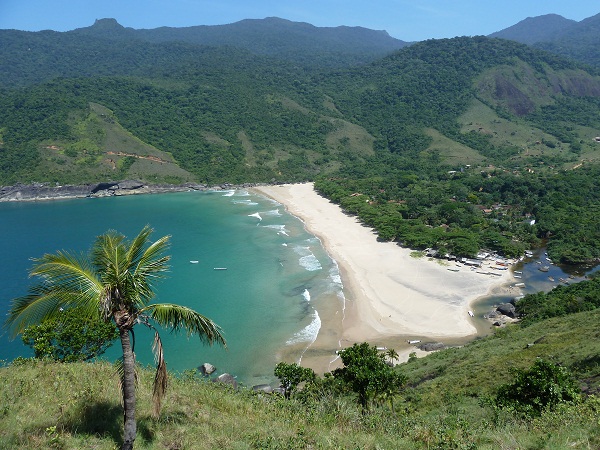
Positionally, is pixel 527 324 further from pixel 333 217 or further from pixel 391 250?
pixel 333 217

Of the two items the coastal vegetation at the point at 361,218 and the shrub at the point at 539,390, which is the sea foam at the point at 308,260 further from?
the shrub at the point at 539,390

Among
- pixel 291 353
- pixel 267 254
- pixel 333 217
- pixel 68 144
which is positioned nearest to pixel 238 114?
pixel 68 144

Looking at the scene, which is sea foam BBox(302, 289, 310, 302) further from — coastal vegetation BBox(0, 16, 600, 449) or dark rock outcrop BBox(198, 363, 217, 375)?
coastal vegetation BBox(0, 16, 600, 449)

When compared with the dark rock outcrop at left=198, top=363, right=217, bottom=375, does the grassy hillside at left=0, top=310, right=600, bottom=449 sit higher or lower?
higher

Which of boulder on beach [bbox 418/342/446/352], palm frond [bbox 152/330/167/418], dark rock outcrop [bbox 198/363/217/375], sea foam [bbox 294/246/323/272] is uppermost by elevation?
palm frond [bbox 152/330/167/418]

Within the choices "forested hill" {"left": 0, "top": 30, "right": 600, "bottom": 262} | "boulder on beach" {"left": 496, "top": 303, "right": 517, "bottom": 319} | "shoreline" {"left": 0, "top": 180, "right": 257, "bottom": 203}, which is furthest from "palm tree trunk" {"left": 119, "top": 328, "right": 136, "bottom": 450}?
"shoreline" {"left": 0, "top": 180, "right": 257, "bottom": 203}

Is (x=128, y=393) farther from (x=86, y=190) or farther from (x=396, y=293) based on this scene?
(x=86, y=190)

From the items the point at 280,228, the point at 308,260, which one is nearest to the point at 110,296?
the point at 308,260
